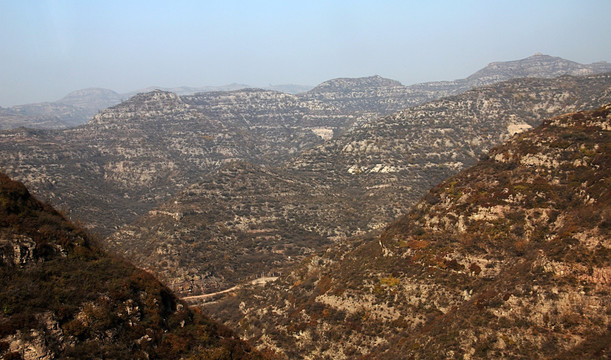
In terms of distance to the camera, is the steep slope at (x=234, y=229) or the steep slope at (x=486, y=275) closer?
the steep slope at (x=486, y=275)

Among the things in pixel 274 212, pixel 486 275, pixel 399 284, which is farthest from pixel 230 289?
pixel 486 275

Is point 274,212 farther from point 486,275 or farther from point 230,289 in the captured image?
point 486,275

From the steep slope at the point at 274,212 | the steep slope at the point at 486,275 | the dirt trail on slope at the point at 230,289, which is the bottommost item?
the dirt trail on slope at the point at 230,289

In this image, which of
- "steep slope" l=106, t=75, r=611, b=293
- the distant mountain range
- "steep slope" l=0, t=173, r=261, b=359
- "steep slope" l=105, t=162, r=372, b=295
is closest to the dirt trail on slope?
the distant mountain range

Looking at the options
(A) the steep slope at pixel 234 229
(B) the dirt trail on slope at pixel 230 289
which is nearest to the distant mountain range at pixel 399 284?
(B) the dirt trail on slope at pixel 230 289

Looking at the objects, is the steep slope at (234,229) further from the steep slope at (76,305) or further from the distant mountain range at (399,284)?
the steep slope at (76,305)

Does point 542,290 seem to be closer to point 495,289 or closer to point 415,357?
point 495,289
